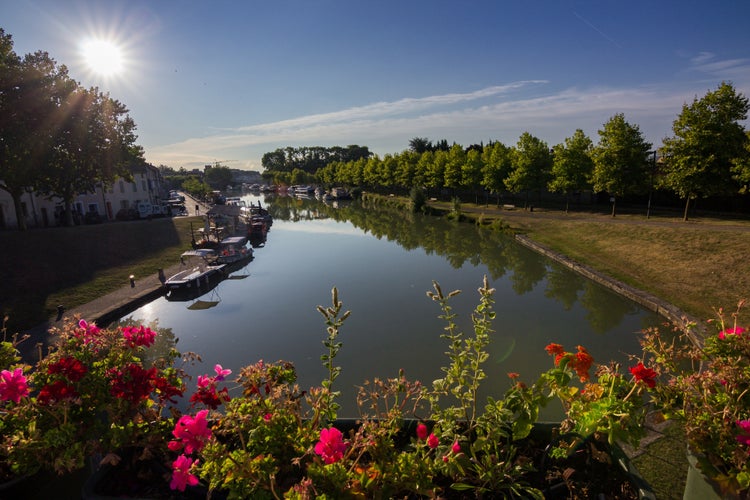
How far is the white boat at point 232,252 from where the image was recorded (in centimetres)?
2284

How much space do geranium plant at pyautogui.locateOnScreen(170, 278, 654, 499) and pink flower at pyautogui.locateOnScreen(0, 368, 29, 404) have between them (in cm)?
127

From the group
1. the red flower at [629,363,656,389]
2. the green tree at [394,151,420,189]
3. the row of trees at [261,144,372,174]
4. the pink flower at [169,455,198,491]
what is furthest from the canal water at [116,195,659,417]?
the row of trees at [261,144,372,174]

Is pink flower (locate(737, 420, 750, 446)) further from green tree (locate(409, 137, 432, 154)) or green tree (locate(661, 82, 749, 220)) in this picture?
green tree (locate(409, 137, 432, 154))

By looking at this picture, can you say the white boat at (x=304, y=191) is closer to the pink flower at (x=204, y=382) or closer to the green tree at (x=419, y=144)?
the green tree at (x=419, y=144)

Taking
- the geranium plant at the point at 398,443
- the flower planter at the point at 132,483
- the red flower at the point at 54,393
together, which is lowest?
the flower planter at the point at 132,483

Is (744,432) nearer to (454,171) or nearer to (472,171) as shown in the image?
(472,171)

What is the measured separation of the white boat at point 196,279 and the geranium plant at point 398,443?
16038mm

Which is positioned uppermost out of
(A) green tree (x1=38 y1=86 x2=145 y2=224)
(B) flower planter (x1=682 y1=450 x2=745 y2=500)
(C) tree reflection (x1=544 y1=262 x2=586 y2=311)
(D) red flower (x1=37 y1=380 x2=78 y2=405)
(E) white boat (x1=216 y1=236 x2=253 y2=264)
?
(A) green tree (x1=38 y1=86 x2=145 y2=224)

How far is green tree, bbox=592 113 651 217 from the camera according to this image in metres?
29.0

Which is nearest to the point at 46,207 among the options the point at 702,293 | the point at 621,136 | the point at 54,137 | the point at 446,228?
the point at 54,137

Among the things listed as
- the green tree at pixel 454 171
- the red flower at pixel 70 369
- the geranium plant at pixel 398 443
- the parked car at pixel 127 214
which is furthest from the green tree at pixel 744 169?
the parked car at pixel 127 214

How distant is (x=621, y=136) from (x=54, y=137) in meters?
38.6

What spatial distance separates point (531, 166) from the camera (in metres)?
37.8

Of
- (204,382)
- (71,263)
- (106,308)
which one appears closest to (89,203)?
(71,263)
